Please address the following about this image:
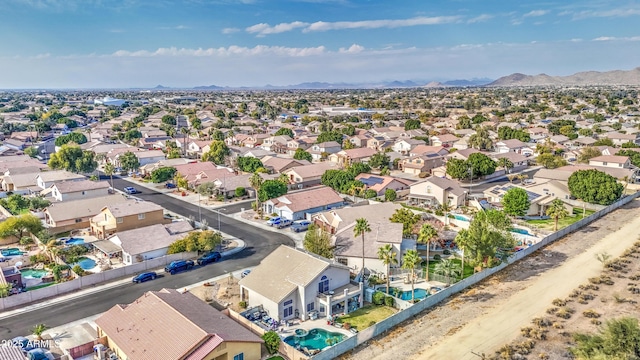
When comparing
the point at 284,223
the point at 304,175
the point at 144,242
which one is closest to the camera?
the point at 144,242

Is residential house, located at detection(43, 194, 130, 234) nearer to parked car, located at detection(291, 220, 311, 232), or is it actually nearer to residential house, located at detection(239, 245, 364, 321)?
parked car, located at detection(291, 220, 311, 232)

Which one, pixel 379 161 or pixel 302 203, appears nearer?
pixel 302 203

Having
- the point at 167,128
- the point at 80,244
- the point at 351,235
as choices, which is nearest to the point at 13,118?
the point at 167,128

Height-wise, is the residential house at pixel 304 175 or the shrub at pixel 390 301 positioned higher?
the residential house at pixel 304 175

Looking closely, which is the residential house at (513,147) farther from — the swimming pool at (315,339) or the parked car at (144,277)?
the parked car at (144,277)

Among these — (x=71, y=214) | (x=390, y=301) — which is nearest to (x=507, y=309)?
(x=390, y=301)

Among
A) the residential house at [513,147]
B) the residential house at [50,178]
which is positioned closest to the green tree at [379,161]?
the residential house at [513,147]

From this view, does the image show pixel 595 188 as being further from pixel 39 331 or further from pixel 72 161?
pixel 72 161
